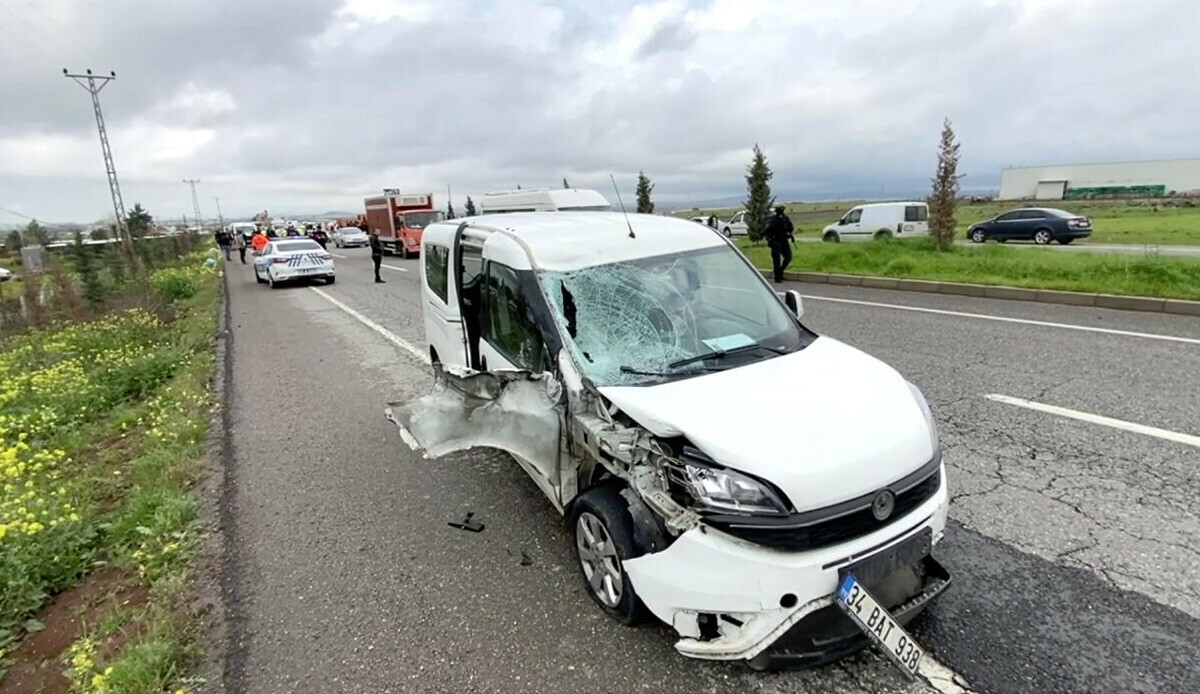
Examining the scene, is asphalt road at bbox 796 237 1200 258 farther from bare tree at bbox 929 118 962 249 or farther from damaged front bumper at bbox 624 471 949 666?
damaged front bumper at bbox 624 471 949 666

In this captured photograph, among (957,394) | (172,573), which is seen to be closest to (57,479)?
(172,573)

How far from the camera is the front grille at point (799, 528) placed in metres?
2.21

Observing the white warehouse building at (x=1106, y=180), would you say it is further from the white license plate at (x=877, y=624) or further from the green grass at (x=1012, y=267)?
the white license plate at (x=877, y=624)

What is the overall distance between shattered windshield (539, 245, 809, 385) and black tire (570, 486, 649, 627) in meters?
0.54

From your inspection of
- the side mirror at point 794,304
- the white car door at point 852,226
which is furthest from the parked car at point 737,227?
the side mirror at point 794,304

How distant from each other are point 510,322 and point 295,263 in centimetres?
1692

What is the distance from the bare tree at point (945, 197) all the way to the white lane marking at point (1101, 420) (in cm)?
1288

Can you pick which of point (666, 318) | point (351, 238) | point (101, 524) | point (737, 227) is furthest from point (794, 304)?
point (351, 238)

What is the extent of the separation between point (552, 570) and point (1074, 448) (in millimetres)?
3701

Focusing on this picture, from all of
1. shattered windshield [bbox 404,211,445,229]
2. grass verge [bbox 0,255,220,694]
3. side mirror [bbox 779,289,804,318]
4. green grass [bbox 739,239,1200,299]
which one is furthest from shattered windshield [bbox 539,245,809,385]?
shattered windshield [bbox 404,211,445,229]

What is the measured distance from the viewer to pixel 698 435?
2.39 m

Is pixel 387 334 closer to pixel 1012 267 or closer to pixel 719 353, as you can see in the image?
pixel 719 353

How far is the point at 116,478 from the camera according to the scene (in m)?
4.80

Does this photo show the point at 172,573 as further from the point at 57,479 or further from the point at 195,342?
the point at 195,342
